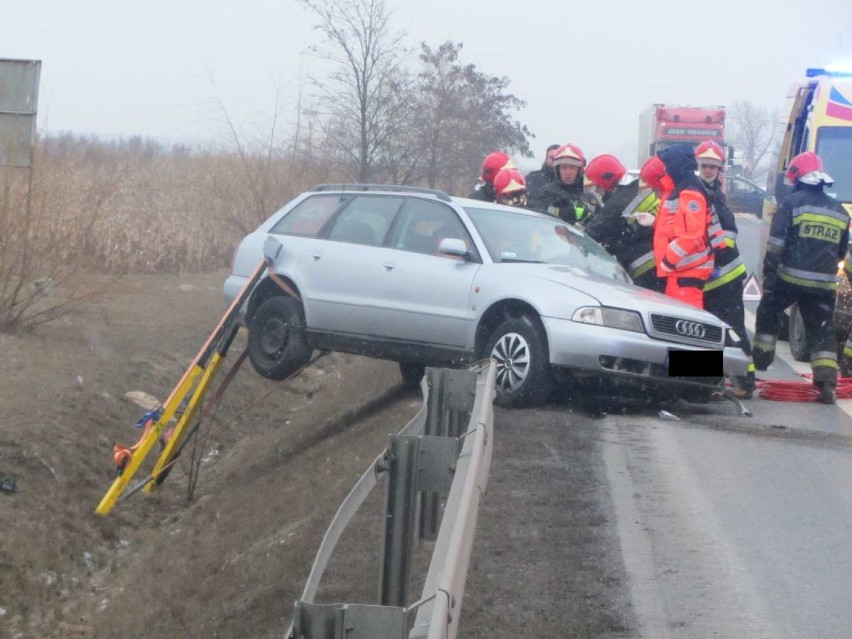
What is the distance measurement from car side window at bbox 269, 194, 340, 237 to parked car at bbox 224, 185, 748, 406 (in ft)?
0.04

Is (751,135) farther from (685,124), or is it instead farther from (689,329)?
(689,329)

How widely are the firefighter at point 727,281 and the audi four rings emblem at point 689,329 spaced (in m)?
1.41

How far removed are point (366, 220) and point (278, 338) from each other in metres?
1.26

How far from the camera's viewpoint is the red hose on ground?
34.0ft

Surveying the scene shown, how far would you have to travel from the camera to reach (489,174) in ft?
39.3

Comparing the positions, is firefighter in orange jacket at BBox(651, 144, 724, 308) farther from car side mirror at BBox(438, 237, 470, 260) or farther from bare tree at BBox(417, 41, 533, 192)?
bare tree at BBox(417, 41, 533, 192)

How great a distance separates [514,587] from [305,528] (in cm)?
219

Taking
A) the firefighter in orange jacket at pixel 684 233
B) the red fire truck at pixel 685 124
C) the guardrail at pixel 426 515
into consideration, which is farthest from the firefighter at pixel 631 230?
the red fire truck at pixel 685 124

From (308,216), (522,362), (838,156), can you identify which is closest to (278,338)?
(308,216)

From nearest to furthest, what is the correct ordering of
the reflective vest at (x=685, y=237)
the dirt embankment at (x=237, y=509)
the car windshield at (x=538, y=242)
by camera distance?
the dirt embankment at (x=237, y=509), the car windshield at (x=538, y=242), the reflective vest at (x=685, y=237)

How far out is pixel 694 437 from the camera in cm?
850

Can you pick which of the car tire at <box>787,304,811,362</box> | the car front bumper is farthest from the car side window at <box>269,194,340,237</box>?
the car tire at <box>787,304,811,362</box>

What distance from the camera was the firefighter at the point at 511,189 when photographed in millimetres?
11203

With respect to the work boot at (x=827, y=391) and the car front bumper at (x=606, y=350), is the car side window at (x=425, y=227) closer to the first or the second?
the car front bumper at (x=606, y=350)
